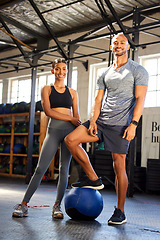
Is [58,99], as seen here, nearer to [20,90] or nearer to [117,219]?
[117,219]

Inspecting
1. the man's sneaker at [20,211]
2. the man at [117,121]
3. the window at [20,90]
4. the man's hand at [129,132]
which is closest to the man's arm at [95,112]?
the man at [117,121]

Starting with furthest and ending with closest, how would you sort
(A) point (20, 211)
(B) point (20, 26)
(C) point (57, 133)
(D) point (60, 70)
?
1. (B) point (20, 26)
2. (D) point (60, 70)
3. (C) point (57, 133)
4. (A) point (20, 211)

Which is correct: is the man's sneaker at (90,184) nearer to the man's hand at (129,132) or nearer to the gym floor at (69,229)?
the gym floor at (69,229)

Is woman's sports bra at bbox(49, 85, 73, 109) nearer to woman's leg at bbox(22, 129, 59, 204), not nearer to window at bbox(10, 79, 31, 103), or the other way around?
woman's leg at bbox(22, 129, 59, 204)

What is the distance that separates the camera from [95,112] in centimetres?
308

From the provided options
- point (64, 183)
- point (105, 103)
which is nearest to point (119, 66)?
point (105, 103)

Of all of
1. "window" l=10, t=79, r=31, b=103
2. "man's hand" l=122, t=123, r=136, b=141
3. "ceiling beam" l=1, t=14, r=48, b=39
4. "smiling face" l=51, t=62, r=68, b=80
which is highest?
"ceiling beam" l=1, t=14, r=48, b=39

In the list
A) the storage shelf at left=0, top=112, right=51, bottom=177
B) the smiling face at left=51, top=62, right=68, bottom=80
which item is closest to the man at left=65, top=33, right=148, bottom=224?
the smiling face at left=51, top=62, right=68, bottom=80

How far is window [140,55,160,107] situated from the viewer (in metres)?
7.72

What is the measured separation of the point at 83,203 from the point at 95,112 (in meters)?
0.79

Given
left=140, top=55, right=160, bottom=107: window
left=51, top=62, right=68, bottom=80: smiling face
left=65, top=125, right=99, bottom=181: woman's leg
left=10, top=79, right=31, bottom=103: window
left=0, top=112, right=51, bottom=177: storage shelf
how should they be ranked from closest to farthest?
left=65, top=125, right=99, bottom=181: woman's leg < left=51, top=62, right=68, bottom=80: smiling face < left=140, top=55, right=160, bottom=107: window < left=0, top=112, right=51, bottom=177: storage shelf < left=10, top=79, right=31, bottom=103: window

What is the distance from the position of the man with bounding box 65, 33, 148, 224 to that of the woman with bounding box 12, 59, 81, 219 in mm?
316

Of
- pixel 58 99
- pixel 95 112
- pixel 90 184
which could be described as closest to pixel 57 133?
pixel 58 99

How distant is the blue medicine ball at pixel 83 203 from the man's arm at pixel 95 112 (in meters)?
0.54
